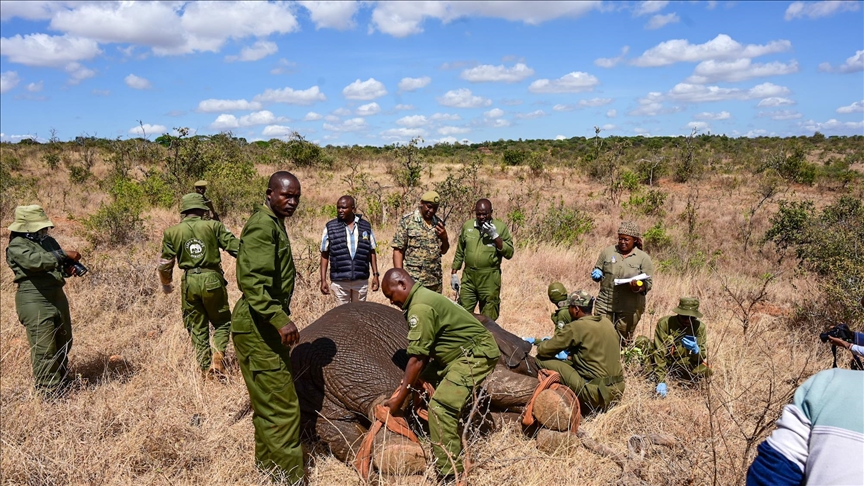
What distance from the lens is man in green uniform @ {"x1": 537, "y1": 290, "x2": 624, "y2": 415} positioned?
409 centimetres

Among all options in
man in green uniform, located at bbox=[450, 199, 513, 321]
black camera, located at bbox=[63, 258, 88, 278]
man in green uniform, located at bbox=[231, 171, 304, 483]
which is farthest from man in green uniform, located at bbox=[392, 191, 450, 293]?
black camera, located at bbox=[63, 258, 88, 278]

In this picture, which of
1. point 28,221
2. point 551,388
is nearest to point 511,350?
point 551,388

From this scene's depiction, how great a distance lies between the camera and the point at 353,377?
387 cm

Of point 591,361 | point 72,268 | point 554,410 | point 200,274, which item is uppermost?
point 72,268

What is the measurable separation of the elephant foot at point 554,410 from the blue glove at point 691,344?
59.0 inches

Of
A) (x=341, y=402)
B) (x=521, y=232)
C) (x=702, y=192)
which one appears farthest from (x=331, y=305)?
(x=702, y=192)

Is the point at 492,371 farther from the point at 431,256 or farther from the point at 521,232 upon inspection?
the point at 521,232

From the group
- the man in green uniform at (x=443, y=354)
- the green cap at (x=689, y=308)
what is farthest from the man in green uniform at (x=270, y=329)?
the green cap at (x=689, y=308)

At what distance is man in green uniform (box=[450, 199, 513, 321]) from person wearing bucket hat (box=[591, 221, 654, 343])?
1017mm

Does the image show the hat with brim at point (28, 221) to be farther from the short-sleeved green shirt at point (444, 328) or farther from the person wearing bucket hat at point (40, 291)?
the short-sleeved green shirt at point (444, 328)

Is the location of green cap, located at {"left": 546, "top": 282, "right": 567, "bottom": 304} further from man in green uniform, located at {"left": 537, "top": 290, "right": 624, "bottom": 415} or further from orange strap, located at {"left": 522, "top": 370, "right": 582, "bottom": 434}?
orange strap, located at {"left": 522, "top": 370, "right": 582, "bottom": 434}

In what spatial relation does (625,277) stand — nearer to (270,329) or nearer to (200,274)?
(270,329)

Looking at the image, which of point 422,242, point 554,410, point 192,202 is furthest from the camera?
point 422,242

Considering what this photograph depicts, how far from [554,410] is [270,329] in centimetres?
207
